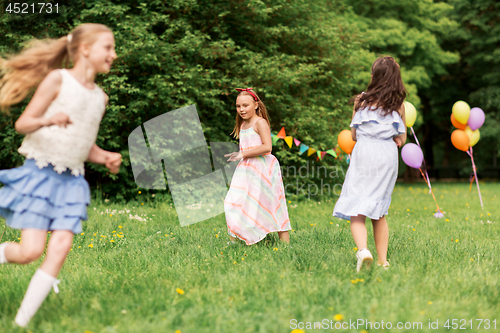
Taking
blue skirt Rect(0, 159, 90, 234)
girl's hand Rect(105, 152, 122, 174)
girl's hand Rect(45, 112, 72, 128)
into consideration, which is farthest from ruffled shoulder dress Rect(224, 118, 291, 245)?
girl's hand Rect(45, 112, 72, 128)

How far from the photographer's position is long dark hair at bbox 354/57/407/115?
356 cm

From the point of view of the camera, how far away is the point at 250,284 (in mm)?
3115

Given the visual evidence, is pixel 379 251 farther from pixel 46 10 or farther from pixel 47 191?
pixel 46 10

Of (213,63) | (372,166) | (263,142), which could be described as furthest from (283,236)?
(213,63)

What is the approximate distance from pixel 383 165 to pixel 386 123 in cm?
36

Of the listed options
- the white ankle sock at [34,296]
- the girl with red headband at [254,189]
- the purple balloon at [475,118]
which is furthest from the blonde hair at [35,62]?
the purple balloon at [475,118]

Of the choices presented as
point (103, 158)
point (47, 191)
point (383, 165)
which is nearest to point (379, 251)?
point (383, 165)

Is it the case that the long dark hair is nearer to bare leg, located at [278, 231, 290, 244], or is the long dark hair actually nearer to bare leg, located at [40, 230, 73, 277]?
bare leg, located at [278, 231, 290, 244]

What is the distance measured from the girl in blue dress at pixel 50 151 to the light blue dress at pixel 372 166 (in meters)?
2.09

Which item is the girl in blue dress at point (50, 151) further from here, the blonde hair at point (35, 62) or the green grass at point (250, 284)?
the green grass at point (250, 284)

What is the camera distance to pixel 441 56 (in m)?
19.1

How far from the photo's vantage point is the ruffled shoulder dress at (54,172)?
2434mm

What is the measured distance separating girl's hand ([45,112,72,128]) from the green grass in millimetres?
1149

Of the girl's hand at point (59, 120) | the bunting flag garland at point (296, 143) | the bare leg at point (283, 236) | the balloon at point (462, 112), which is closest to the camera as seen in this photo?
the girl's hand at point (59, 120)
